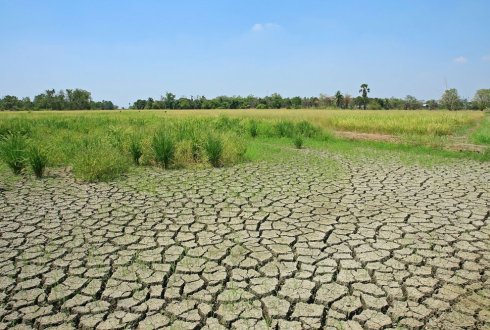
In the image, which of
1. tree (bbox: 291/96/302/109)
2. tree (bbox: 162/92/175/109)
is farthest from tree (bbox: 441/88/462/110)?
tree (bbox: 162/92/175/109)

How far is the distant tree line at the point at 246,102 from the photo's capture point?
65688 mm

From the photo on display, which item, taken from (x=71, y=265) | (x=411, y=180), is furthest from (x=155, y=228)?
(x=411, y=180)

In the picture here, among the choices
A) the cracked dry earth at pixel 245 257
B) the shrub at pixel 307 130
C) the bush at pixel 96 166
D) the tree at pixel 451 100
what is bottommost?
the cracked dry earth at pixel 245 257

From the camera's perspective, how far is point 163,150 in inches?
336

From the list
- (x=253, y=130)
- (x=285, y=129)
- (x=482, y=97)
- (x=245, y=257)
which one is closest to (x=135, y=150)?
(x=245, y=257)

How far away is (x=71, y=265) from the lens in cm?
334

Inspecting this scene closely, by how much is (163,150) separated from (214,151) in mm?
1330

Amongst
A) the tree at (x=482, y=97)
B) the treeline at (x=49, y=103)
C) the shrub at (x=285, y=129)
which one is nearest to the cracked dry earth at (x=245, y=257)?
the shrub at (x=285, y=129)

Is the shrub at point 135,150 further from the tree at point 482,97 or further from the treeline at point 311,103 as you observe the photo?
the tree at point 482,97

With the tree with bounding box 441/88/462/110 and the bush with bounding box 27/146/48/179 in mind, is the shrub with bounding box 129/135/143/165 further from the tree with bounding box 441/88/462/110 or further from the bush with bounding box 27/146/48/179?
the tree with bounding box 441/88/462/110

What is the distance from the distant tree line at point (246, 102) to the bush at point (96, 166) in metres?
66.5

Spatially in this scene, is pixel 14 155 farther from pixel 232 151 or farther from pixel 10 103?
pixel 10 103

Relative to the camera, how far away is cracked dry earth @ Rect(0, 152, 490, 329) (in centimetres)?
257

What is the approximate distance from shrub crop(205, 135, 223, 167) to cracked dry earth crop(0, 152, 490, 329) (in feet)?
8.40
